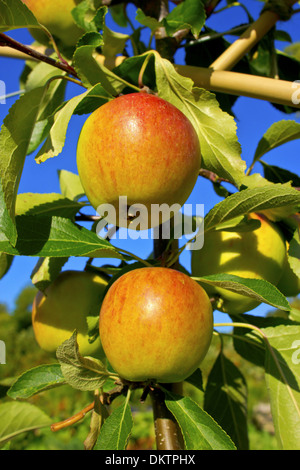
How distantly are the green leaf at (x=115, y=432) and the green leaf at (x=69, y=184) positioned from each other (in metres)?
0.61

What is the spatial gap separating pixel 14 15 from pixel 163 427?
70 cm

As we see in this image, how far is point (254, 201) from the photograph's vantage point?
67cm

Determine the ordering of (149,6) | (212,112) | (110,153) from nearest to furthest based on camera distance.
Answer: (110,153) → (212,112) → (149,6)

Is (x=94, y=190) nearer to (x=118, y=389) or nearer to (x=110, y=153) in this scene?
(x=110, y=153)

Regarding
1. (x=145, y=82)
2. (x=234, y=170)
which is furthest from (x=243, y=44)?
(x=234, y=170)

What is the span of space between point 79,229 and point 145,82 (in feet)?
1.02

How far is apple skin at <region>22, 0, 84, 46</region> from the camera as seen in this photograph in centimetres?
88

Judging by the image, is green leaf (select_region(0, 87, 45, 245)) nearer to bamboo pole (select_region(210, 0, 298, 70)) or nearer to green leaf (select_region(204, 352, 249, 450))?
bamboo pole (select_region(210, 0, 298, 70))

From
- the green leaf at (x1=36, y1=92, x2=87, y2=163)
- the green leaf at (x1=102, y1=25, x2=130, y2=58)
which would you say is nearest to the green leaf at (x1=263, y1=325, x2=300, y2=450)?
the green leaf at (x1=36, y1=92, x2=87, y2=163)

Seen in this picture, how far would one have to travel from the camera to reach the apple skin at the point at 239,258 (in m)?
0.81

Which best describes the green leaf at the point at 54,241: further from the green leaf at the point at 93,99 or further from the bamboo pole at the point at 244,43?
the bamboo pole at the point at 244,43

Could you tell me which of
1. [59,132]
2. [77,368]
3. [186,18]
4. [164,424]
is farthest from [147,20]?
[164,424]

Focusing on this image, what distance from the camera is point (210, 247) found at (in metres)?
0.83

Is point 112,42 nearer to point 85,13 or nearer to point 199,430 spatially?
point 85,13
